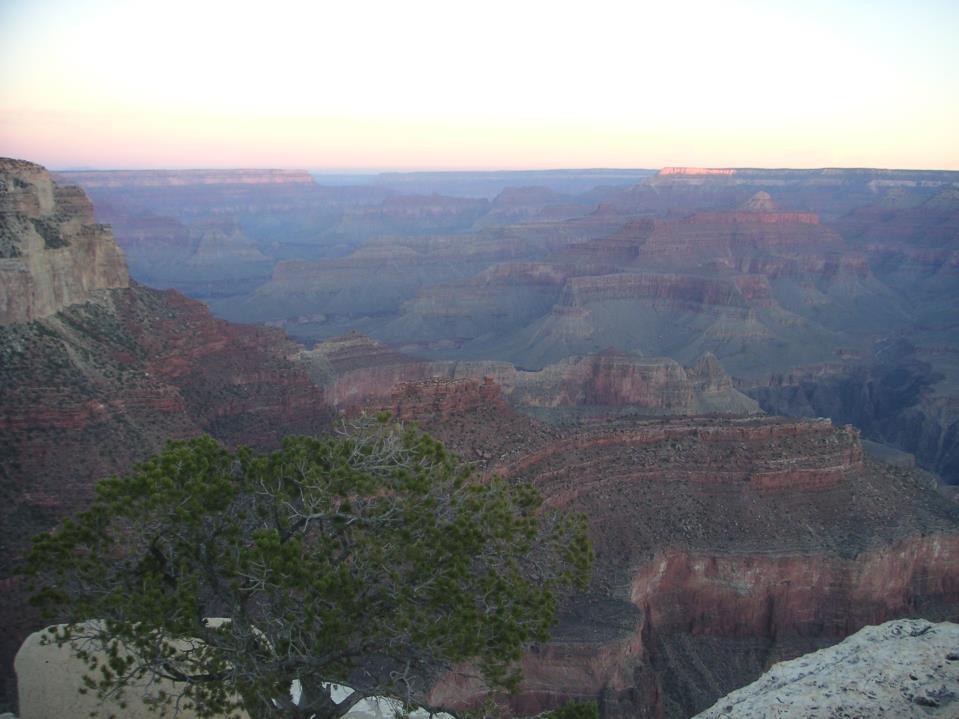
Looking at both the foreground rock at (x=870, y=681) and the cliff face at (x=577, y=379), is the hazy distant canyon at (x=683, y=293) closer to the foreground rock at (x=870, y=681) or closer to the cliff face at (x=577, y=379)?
the cliff face at (x=577, y=379)

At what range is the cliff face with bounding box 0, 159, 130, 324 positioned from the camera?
124ft

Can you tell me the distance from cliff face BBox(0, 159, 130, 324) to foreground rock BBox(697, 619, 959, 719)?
3292 centimetres

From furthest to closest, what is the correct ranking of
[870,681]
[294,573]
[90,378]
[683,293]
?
1. [683,293]
2. [90,378]
3. [870,681]
4. [294,573]

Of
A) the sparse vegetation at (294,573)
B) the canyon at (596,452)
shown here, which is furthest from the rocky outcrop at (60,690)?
the sparse vegetation at (294,573)

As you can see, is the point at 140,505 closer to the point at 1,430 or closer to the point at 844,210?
the point at 1,430

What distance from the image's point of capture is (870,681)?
638 inches

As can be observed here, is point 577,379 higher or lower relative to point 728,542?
lower

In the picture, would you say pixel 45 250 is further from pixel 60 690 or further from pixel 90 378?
pixel 60 690

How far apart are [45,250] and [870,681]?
1488 inches

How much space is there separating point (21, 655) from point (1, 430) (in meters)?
13.2

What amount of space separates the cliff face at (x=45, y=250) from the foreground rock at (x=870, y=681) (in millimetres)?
32917

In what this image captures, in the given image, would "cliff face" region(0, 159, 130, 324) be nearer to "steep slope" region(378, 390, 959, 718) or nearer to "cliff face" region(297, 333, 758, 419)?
"steep slope" region(378, 390, 959, 718)

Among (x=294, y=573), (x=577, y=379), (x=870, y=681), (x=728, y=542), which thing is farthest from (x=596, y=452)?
(x=577, y=379)

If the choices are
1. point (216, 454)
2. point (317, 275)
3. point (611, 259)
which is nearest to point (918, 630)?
point (216, 454)
